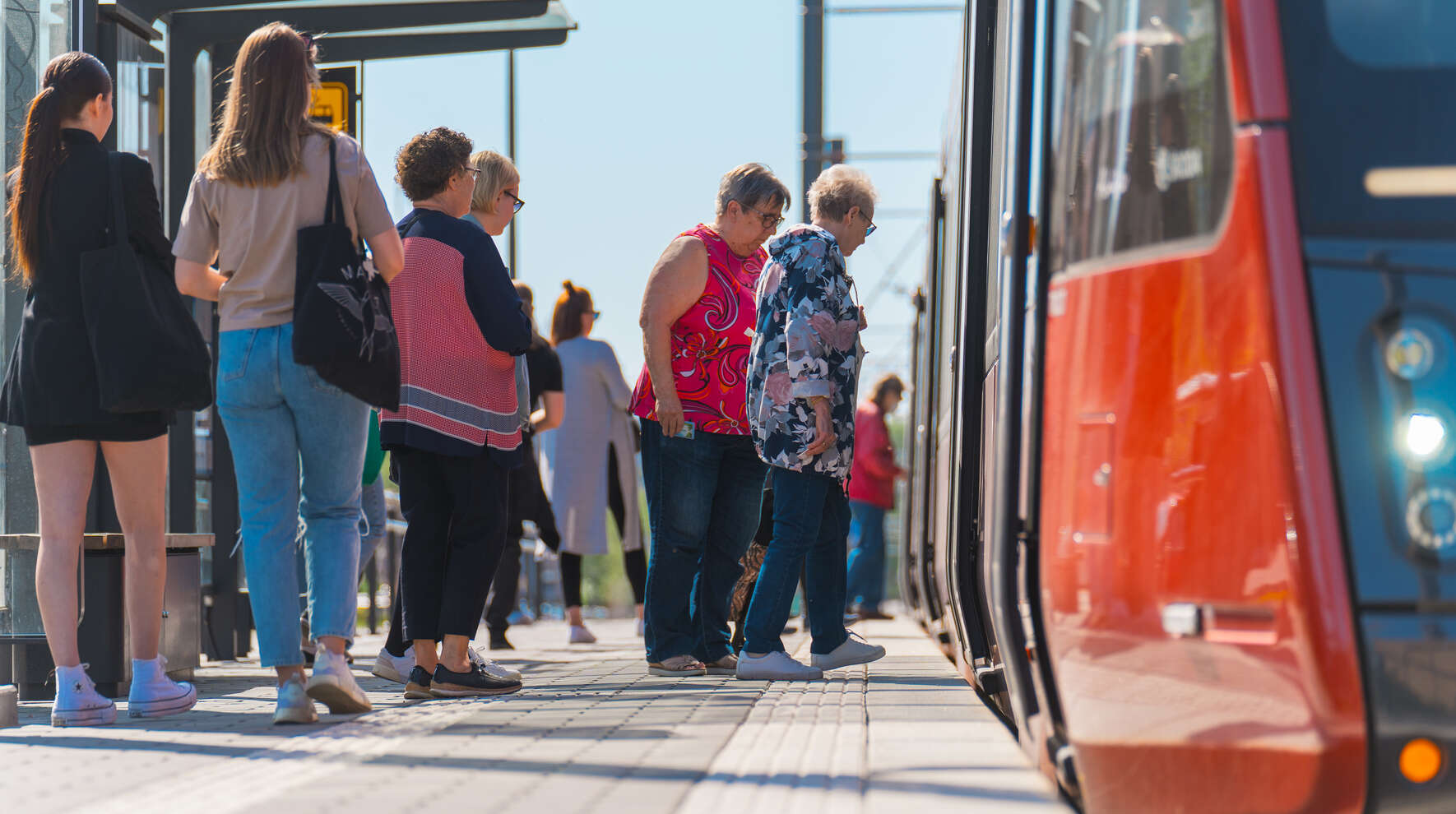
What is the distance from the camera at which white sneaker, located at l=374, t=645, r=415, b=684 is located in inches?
241

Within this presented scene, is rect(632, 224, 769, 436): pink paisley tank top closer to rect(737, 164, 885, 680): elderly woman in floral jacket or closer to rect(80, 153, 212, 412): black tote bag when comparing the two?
rect(737, 164, 885, 680): elderly woman in floral jacket

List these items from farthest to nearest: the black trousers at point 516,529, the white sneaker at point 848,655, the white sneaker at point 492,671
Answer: the black trousers at point 516,529 < the white sneaker at point 848,655 < the white sneaker at point 492,671

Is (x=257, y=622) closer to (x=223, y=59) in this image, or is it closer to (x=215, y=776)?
(x=215, y=776)

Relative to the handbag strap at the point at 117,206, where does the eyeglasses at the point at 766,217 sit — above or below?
above

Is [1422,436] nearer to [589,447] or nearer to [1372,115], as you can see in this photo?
[1372,115]

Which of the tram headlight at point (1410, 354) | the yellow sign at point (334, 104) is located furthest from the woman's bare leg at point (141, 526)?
the yellow sign at point (334, 104)

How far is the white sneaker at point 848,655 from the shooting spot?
244 inches

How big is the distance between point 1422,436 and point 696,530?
159 inches

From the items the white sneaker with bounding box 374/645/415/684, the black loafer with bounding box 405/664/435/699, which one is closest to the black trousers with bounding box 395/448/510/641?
the black loafer with bounding box 405/664/435/699

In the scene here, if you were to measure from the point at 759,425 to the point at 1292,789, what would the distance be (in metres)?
3.42

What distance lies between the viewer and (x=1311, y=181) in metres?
2.87

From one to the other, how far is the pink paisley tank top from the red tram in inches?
124

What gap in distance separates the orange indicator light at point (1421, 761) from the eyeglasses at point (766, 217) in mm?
4221

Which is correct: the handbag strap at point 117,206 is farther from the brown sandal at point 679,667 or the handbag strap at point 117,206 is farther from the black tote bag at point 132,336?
the brown sandal at point 679,667
